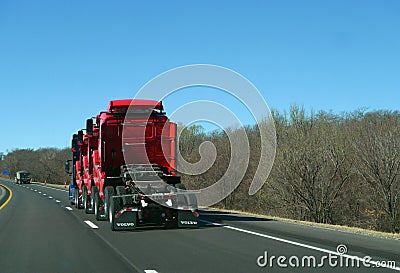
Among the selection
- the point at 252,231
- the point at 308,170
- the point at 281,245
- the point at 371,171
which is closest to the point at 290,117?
the point at 308,170

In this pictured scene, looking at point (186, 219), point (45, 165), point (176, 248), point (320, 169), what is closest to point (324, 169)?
point (320, 169)

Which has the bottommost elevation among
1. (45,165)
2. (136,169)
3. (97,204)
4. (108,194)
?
(97,204)

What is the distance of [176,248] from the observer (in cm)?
1193

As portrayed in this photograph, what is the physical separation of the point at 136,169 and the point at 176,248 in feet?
19.6

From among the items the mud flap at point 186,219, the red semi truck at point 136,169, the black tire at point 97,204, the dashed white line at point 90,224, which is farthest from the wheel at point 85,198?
the mud flap at point 186,219

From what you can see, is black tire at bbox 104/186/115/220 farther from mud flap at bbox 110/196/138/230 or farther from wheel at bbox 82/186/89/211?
wheel at bbox 82/186/89/211

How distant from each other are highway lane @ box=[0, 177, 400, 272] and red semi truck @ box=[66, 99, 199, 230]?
594 mm

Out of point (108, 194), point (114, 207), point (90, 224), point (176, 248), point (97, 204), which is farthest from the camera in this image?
point (97, 204)

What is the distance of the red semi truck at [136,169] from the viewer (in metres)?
15.9

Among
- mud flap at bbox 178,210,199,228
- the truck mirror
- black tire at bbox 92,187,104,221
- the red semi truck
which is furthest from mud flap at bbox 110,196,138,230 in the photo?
the truck mirror

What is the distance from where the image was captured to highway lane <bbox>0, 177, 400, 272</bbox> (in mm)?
9688

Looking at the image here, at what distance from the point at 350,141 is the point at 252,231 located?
23.2 m

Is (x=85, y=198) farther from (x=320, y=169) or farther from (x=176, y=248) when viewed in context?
(x=320, y=169)

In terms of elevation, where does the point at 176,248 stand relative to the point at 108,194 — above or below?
below
